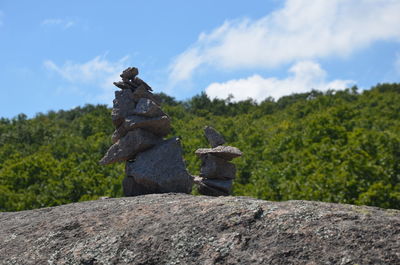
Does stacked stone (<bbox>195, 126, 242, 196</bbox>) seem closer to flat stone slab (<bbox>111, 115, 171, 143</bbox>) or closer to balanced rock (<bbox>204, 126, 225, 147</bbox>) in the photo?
balanced rock (<bbox>204, 126, 225, 147</bbox>)

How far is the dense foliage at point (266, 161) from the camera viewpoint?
73.0 ft

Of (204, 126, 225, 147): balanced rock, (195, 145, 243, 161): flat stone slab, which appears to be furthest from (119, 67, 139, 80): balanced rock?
(195, 145, 243, 161): flat stone slab

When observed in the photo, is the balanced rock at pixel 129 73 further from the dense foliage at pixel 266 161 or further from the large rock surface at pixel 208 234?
the dense foliage at pixel 266 161

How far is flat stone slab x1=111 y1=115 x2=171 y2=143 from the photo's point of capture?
989cm

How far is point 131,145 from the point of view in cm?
990

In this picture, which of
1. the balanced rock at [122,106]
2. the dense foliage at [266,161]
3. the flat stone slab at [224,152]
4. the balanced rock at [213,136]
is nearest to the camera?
the flat stone slab at [224,152]

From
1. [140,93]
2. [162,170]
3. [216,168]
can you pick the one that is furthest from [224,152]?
[140,93]

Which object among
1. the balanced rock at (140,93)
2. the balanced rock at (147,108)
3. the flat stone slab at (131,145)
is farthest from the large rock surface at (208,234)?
the balanced rock at (140,93)

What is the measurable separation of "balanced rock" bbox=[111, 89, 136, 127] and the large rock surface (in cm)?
253

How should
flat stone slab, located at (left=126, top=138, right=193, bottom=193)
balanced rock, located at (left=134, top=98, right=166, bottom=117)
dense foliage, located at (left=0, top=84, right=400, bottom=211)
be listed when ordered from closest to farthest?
1. flat stone slab, located at (left=126, top=138, right=193, bottom=193)
2. balanced rock, located at (left=134, top=98, right=166, bottom=117)
3. dense foliage, located at (left=0, top=84, right=400, bottom=211)

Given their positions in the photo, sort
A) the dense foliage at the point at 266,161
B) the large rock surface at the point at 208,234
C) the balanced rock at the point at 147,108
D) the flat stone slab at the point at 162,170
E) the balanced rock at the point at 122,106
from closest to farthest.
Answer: the large rock surface at the point at 208,234 → the flat stone slab at the point at 162,170 → the balanced rock at the point at 147,108 → the balanced rock at the point at 122,106 → the dense foliage at the point at 266,161

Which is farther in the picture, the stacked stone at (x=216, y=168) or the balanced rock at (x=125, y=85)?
the balanced rock at (x=125, y=85)

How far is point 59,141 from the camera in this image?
4116cm

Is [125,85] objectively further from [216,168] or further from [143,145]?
[216,168]
